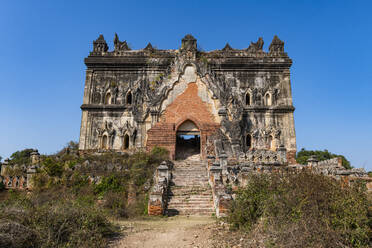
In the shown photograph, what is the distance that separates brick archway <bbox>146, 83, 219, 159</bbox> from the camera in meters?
19.5

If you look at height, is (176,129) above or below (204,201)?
above

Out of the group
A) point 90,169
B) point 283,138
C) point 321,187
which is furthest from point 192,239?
point 283,138

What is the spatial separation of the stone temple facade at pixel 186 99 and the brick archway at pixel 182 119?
0.07 meters

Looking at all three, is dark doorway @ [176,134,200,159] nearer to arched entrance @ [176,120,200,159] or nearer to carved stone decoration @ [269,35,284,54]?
arched entrance @ [176,120,200,159]

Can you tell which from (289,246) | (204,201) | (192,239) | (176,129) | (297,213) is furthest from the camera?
(176,129)

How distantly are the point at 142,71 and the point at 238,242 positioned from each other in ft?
65.2

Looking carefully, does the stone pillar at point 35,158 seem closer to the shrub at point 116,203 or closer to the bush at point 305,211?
the shrub at point 116,203

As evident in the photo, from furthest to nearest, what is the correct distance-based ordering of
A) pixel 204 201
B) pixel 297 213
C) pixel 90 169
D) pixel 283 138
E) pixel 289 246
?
pixel 283 138 → pixel 90 169 → pixel 204 201 → pixel 297 213 → pixel 289 246

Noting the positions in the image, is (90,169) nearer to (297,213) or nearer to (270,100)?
(297,213)

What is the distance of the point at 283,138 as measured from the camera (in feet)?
76.6

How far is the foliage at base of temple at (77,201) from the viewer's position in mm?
6363

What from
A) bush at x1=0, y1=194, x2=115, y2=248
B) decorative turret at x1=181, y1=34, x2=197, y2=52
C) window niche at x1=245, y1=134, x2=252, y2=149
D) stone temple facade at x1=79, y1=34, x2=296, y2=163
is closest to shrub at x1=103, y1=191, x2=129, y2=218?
bush at x1=0, y1=194, x2=115, y2=248

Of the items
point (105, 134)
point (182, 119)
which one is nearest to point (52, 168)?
point (105, 134)

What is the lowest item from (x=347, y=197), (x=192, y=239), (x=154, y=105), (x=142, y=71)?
(x=192, y=239)
